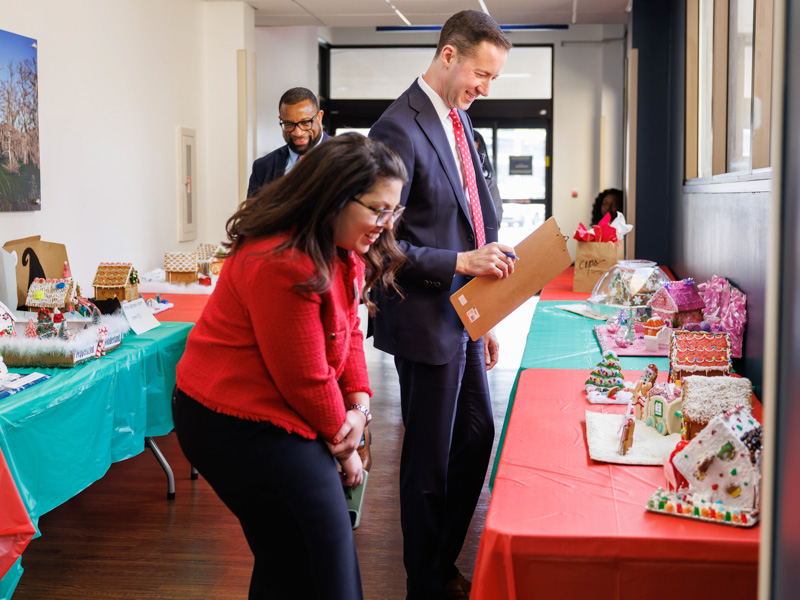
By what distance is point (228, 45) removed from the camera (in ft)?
20.4

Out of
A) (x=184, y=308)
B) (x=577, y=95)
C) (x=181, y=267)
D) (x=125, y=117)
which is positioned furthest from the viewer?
(x=577, y=95)

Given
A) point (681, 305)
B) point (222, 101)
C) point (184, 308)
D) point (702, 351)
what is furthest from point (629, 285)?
point (222, 101)

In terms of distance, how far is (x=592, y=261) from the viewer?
4.31 meters

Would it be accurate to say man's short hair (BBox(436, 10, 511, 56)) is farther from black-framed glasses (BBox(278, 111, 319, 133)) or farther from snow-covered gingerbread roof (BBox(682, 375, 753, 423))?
black-framed glasses (BBox(278, 111, 319, 133))

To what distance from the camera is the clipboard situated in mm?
1967

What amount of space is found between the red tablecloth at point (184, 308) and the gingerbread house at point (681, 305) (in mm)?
1820

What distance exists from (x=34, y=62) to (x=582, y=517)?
142 inches

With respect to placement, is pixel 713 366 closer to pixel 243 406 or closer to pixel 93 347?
pixel 243 406

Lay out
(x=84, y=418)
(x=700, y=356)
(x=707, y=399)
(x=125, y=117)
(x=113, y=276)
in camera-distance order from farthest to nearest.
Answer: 1. (x=125, y=117)
2. (x=113, y=276)
3. (x=84, y=418)
4. (x=700, y=356)
5. (x=707, y=399)

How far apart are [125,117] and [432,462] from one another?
3.69m

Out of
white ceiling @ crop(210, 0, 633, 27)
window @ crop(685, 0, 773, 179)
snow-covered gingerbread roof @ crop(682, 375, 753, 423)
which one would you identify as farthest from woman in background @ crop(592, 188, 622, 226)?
snow-covered gingerbread roof @ crop(682, 375, 753, 423)

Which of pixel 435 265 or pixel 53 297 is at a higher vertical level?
pixel 435 265

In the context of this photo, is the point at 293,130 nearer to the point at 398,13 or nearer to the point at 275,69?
the point at 398,13

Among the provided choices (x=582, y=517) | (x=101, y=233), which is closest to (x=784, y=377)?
(x=582, y=517)
